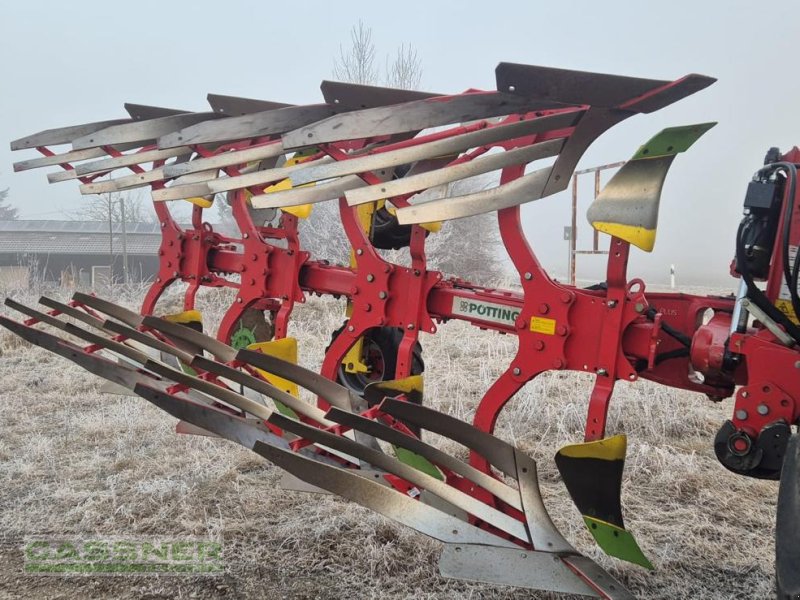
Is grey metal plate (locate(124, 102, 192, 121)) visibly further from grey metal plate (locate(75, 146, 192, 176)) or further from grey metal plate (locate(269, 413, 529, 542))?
grey metal plate (locate(269, 413, 529, 542))

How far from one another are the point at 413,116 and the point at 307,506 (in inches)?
73.0

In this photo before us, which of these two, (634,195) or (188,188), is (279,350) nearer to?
(188,188)

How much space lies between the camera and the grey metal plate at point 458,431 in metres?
2.09

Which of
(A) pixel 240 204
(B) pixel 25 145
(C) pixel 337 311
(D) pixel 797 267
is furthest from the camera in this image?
(C) pixel 337 311

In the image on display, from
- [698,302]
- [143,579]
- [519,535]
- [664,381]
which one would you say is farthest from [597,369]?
[143,579]

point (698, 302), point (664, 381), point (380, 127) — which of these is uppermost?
point (380, 127)

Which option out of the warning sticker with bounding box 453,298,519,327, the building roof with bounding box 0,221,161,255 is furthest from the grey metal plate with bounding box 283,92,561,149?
the building roof with bounding box 0,221,161,255

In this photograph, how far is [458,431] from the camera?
2.10 metres

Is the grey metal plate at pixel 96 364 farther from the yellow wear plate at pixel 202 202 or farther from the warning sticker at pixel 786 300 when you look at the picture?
the warning sticker at pixel 786 300

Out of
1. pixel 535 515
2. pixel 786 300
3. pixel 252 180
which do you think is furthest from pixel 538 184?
pixel 252 180

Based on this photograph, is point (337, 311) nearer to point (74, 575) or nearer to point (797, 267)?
point (74, 575)

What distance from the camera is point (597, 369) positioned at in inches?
85.5

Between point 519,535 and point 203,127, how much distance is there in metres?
2.34

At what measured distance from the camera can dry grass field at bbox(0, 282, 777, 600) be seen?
236 cm
